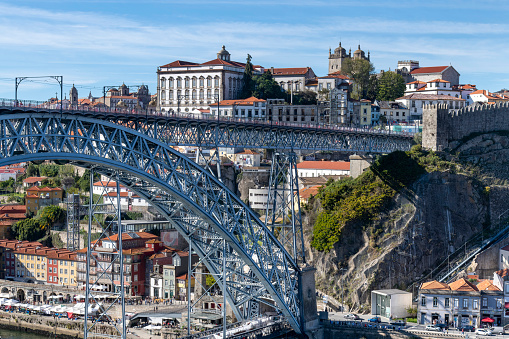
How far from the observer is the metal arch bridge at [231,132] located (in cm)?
4022

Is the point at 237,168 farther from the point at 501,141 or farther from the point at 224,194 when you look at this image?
the point at 224,194

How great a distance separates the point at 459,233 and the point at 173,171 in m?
25.7

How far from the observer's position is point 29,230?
7531cm

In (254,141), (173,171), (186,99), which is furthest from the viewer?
(186,99)

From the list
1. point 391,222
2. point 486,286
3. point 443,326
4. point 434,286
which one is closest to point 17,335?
point 391,222

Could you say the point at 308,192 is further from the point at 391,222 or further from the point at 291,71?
the point at 291,71

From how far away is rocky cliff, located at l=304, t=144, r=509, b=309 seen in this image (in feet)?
177

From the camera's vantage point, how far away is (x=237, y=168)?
76.3m

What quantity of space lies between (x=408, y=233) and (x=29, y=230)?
3449cm

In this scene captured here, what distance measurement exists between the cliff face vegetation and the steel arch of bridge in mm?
9931

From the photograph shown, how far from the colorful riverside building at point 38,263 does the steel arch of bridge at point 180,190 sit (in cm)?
2270

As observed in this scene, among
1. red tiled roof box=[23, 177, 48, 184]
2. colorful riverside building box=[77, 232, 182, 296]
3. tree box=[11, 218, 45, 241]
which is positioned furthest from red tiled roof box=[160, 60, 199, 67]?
colorful riverside building box=[77, 232, 182, 296]

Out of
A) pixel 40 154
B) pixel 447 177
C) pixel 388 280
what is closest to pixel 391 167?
pixel 447 177

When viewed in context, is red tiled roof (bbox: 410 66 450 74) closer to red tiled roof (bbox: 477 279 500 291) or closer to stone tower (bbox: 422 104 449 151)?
stone tower (bbox: 422 104 449 151)
